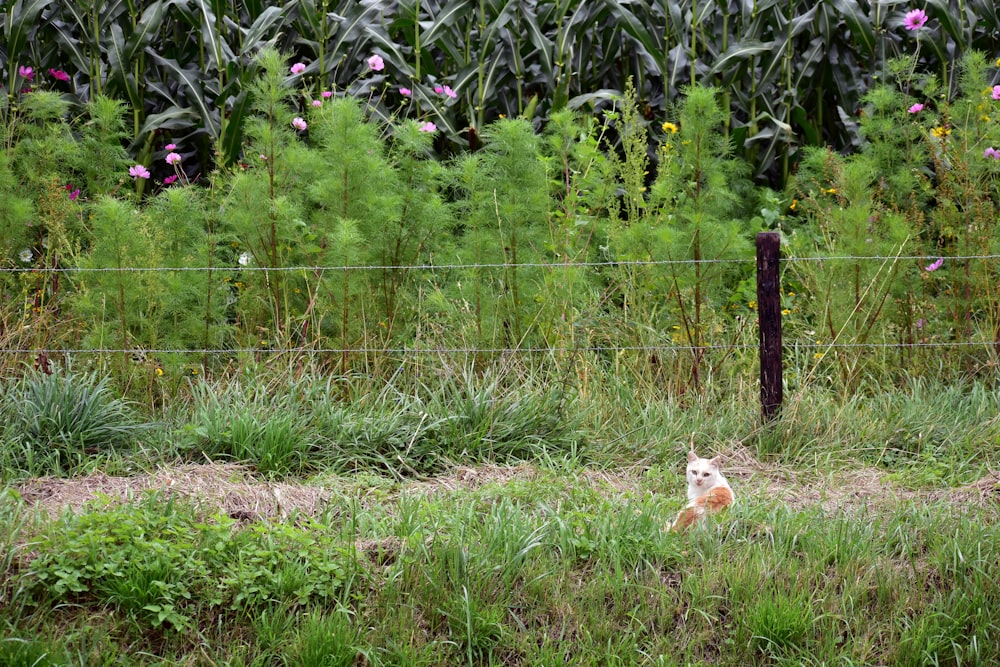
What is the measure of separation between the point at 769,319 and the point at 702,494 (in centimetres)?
147

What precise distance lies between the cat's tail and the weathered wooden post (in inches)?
52.0

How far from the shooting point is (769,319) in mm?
6152

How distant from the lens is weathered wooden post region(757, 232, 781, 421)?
6094 millimetres

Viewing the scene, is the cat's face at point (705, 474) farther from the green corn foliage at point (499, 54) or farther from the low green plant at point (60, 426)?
the green corn foliage at point (499, 54)

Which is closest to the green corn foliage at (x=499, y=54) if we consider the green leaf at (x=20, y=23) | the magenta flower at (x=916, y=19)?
the green leaf at (x=20, y=23)

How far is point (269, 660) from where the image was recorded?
4.14 meters

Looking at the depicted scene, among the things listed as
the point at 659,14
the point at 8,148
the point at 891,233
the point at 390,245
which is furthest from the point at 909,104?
the point at 8,148

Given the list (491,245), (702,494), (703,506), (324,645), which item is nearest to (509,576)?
(324,645)

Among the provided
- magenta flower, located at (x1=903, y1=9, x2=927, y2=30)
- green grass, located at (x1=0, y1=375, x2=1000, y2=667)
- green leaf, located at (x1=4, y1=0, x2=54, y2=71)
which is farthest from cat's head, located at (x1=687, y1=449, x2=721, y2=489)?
green leaf, located at (x1=4, y1=0, x2=54, y2=71)

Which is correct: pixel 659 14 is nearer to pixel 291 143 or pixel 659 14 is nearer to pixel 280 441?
pixel 291 143

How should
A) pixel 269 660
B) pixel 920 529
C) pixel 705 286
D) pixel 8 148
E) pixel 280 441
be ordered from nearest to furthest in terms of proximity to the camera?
pixel 269 660
pixel 920 529
pixel 280 441
pixel 705 286
pixel 8 148

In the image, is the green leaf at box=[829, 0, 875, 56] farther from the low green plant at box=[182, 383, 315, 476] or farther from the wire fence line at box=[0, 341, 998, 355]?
the low green plant at box=[182, 383, 315, 476]

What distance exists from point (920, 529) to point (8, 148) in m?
6.67

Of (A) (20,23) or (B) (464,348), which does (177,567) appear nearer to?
(B) (464,348)
